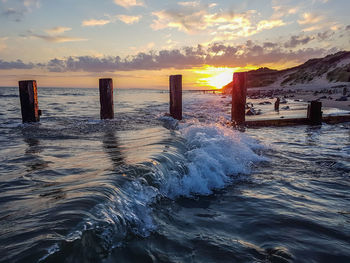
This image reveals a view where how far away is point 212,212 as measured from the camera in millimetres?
3291

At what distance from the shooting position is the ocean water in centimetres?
226

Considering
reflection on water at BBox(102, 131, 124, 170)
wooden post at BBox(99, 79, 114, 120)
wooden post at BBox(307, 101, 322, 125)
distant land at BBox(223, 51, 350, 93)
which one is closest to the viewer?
reflection on water at BBox(102, 131, 124, 170)

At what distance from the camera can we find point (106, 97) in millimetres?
10609

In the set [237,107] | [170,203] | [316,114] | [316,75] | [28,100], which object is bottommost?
[170,203]

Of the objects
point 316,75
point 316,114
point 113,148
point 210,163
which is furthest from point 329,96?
point 316,75

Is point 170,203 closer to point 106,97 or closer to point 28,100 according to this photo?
point 106,97

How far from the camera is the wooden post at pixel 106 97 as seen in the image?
1048 cm

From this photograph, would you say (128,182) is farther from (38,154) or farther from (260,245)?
(38,154)

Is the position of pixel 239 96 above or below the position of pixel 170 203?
above

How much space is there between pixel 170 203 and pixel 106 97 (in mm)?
8112

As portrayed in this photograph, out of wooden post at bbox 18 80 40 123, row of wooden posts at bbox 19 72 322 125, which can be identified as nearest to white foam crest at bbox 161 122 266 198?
row of wooden posts at bbox 19 72 322 125

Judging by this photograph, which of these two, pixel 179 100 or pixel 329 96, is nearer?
pixel 179 100

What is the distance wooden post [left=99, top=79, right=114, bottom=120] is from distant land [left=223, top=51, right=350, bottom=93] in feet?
128

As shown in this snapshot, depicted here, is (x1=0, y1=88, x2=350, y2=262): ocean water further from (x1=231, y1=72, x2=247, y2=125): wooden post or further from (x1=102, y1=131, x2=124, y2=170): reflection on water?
(x1=231, y1=72, x2=247, y2=125): wooden post
